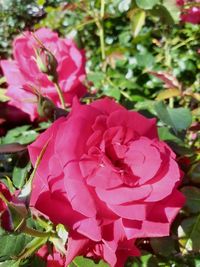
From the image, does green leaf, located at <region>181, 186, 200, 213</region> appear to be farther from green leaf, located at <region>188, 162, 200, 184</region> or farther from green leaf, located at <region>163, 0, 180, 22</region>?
green leaf, located at <region>163, 0, 180, 22</region>

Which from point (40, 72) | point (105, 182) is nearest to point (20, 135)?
point (40, 72)

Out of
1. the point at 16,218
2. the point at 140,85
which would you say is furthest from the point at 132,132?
the point at 140,85

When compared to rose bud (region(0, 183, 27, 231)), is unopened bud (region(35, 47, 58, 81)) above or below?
above

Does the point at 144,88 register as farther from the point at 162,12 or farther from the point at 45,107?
the point at 45,107

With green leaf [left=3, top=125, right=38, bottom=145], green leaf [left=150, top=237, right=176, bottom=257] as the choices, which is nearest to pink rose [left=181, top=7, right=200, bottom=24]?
green leaf [left=3, top=125, right=38, bottom=145]

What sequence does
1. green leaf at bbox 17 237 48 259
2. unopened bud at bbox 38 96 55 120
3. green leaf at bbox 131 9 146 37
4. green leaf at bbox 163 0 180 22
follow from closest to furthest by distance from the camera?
green leaf at bbox 17 237 48 259, unopened bud at bbox 38 96 55 120, green leaf at bbox 163 0 180 22, green leaf at bbox 131 9 146 37

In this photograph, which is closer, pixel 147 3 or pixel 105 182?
pixel 105 182

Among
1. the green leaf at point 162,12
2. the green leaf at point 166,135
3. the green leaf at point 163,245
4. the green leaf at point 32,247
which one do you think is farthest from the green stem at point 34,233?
the green leaf at point 162,12
